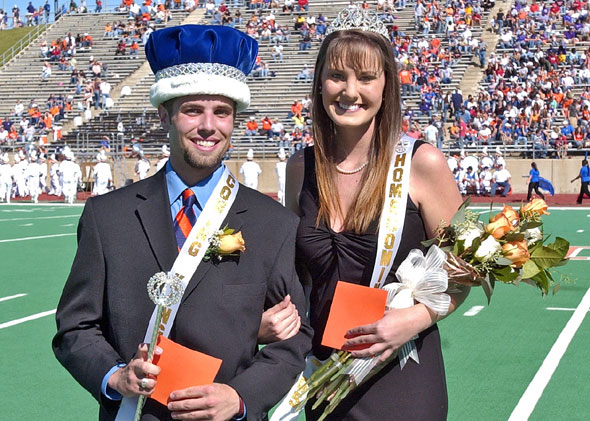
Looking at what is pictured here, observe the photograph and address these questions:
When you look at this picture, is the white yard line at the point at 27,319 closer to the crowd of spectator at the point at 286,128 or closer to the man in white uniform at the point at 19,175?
the crowd of spectator at the point at 286,128

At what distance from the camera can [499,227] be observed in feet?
9.88

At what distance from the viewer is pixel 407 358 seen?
122 inches

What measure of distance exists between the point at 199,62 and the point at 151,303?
69 centimetres

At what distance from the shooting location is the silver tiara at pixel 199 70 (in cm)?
264

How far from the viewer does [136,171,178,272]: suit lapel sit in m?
2.53

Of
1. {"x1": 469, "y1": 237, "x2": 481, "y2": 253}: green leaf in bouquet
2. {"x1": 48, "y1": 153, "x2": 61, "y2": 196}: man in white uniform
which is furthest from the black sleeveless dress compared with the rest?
{"x1": 48, "y1": 153, "x2": 61, "y2": 196}: man in white uniform

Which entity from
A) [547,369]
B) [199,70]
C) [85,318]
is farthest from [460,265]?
[547,369]

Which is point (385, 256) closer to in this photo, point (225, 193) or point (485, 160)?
point (225, 193)

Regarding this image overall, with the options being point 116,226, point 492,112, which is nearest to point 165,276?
point 116,226

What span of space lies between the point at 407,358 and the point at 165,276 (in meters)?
1.08

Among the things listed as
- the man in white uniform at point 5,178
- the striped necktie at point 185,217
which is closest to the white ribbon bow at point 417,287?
the striped necktie at point 185,217

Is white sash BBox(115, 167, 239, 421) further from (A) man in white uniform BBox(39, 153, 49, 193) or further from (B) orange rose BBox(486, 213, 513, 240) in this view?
(A) man in white uniform BBox(39, 153, 49, 193)

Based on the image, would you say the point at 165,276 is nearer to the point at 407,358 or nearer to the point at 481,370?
the point at 407,358

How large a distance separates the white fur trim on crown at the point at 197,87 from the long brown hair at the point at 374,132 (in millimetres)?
614
